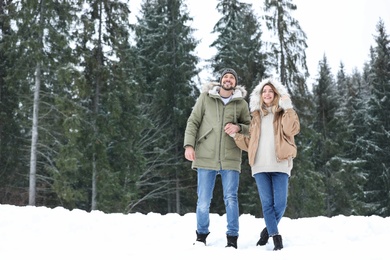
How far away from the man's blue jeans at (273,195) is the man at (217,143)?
14.7 inches

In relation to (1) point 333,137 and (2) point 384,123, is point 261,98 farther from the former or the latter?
(2) point 384,123

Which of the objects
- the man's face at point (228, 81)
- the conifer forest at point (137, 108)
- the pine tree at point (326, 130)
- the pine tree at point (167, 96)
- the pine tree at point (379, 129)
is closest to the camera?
the man's face at point (228, 81)

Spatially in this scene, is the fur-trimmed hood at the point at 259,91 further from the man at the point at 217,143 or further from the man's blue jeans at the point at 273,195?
the man's blue jeans at the point at 273,195

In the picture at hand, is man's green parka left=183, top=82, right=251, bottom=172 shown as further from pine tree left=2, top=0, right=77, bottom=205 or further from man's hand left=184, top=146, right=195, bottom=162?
pine tree left=2, top=0, right=77, bottom=205

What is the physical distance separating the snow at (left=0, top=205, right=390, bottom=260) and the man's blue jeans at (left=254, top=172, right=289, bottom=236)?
0.31 m

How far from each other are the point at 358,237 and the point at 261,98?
2.24 m

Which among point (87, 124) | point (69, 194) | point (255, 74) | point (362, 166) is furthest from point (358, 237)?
point (362, 166)

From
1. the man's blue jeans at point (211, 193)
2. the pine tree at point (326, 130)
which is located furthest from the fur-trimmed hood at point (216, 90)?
the pine tree at point (326, 130)

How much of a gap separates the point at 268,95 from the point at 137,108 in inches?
563

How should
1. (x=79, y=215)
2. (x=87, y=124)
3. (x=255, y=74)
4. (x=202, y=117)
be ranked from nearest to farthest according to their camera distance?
(x=202, y=117) < (x=79, y=215) < (x=87, y=124) < (x=255, y=74)

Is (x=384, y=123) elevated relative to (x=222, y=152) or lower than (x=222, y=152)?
elevated

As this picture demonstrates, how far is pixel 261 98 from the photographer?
198 inches

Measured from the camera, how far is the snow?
Answer: 13.3 feet

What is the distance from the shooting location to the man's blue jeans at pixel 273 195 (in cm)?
475
